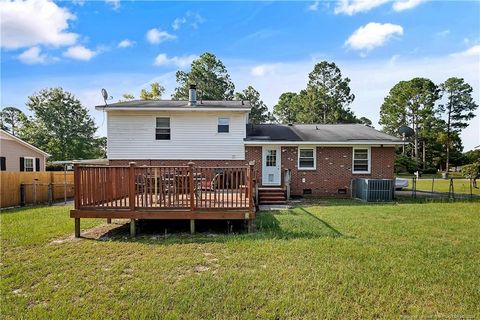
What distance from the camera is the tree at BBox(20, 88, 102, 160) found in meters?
34.3

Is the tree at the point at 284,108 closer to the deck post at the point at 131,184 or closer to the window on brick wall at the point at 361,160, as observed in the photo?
the window on brick wall at the point at 361,160

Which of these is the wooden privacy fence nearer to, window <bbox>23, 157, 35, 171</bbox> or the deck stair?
window <bbox>23, 157, 35, 171</bbox>

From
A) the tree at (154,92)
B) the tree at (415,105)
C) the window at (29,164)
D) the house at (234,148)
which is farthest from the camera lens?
the tree at (415,105)

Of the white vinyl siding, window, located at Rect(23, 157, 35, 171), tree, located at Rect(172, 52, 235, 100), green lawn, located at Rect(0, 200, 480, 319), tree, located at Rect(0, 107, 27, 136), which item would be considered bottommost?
green lawn, located at Rect(0, 200, 480, 319)

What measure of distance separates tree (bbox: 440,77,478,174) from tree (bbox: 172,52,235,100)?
35653mm

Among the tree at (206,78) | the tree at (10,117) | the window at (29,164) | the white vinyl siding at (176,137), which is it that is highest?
the tree at (206,78)

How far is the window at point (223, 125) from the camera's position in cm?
1509

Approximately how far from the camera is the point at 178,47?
2027 centimetres

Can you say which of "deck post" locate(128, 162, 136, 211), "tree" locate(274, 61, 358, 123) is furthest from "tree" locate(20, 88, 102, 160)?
"deck post" locate(128, 162, 136, 211)

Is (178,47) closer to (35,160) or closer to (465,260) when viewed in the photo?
(35,160)

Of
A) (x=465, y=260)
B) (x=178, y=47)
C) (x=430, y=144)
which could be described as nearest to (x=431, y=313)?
(x=465, y=260)

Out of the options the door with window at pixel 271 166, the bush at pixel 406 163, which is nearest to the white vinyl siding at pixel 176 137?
the door with window at pixel 271 166

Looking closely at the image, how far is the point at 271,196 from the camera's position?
12664mm

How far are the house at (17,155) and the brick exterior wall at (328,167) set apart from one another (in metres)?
9.68
